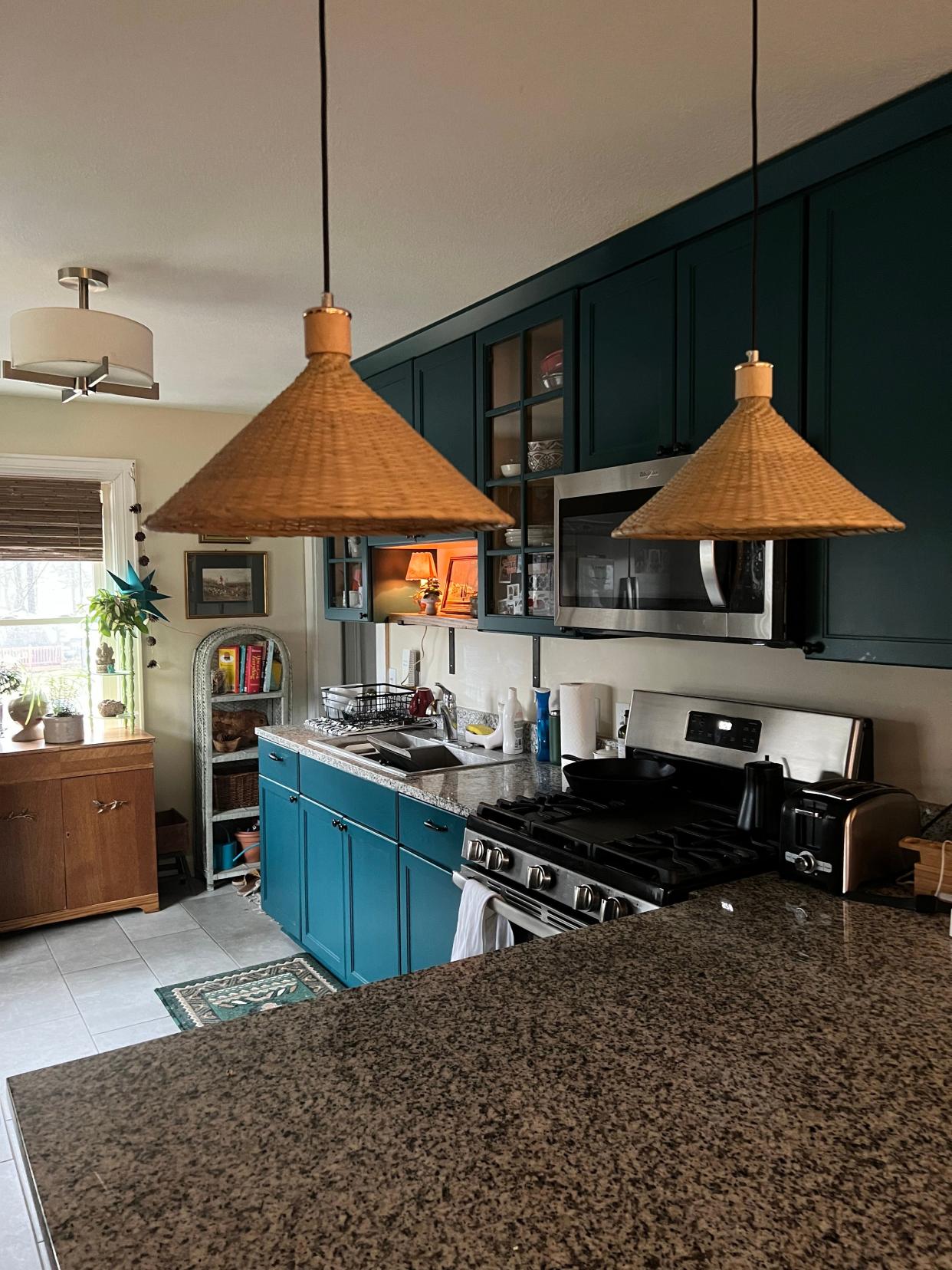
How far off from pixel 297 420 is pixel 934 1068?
1.11 metres

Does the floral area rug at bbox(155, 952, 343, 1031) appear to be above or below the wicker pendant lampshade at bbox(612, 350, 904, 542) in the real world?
below

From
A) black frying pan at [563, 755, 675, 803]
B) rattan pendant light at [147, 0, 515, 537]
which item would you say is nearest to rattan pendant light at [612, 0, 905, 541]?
rattan pendant light at [147, 0, 515, 537]

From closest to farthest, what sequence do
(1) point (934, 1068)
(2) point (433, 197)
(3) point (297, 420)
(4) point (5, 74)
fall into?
1. (3) point (297, 420)
2. (1) point (934, 1068)
3. (4) point (5, 74)
4. (2) point (433, 197)

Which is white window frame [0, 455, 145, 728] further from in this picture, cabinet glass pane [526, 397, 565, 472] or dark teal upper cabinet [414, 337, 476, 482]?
cabinet glass pane [526, 397, 565, 472]

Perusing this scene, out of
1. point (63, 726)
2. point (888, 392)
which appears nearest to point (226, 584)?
point (63, 726)

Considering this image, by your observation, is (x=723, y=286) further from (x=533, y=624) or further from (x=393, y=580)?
(x=393, y=580)

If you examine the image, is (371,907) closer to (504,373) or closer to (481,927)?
(481,927)

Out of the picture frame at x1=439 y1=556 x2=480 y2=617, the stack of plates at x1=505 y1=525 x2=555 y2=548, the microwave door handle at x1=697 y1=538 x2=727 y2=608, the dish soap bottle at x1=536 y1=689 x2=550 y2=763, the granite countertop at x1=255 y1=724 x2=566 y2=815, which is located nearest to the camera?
the microwave door handle at x1=697 y1=538 x2=727 y2=608

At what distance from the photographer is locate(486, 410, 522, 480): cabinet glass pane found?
297 cm

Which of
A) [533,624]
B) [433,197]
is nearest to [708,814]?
[533,624]

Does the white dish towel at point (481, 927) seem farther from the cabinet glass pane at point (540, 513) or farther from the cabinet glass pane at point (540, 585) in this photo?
the cabinet glass pane at point (540, 513)

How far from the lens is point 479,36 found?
5.06 ft

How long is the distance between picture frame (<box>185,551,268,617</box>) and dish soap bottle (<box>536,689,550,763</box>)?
250cm

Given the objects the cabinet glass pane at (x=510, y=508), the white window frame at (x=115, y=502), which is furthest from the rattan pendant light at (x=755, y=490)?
the white window frame at (x=115, y=502)
